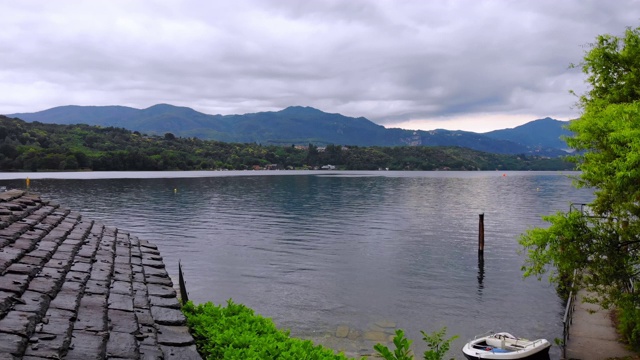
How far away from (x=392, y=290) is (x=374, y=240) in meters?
21.1

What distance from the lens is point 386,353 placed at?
6219 mm

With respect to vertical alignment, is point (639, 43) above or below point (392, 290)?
above

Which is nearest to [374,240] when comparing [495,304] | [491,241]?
[491,241]

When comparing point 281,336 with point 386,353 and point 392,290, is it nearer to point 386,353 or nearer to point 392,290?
point 386,353

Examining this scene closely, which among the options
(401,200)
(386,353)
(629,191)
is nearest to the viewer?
(386,353)

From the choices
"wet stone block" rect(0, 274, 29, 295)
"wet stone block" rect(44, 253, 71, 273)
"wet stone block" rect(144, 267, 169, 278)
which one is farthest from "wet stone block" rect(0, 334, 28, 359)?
"wet stone block" rect(144, 267, 169, 278)

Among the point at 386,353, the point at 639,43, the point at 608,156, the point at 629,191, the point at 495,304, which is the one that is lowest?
the point at 495,304

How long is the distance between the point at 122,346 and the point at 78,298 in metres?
1.86

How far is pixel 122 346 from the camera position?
18.6 ft

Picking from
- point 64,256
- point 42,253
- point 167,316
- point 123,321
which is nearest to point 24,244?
point 42,253

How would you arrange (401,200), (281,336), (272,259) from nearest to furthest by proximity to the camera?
(281,336) → (272,259) → (401,200)

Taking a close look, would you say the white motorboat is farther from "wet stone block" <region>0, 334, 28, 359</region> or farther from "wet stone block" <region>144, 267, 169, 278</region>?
"wet stone block" <region>0, 334, 28, 359</region>

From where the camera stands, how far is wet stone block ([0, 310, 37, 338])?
5117 millimetres

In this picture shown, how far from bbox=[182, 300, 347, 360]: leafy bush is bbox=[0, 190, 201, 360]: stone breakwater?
88cm
